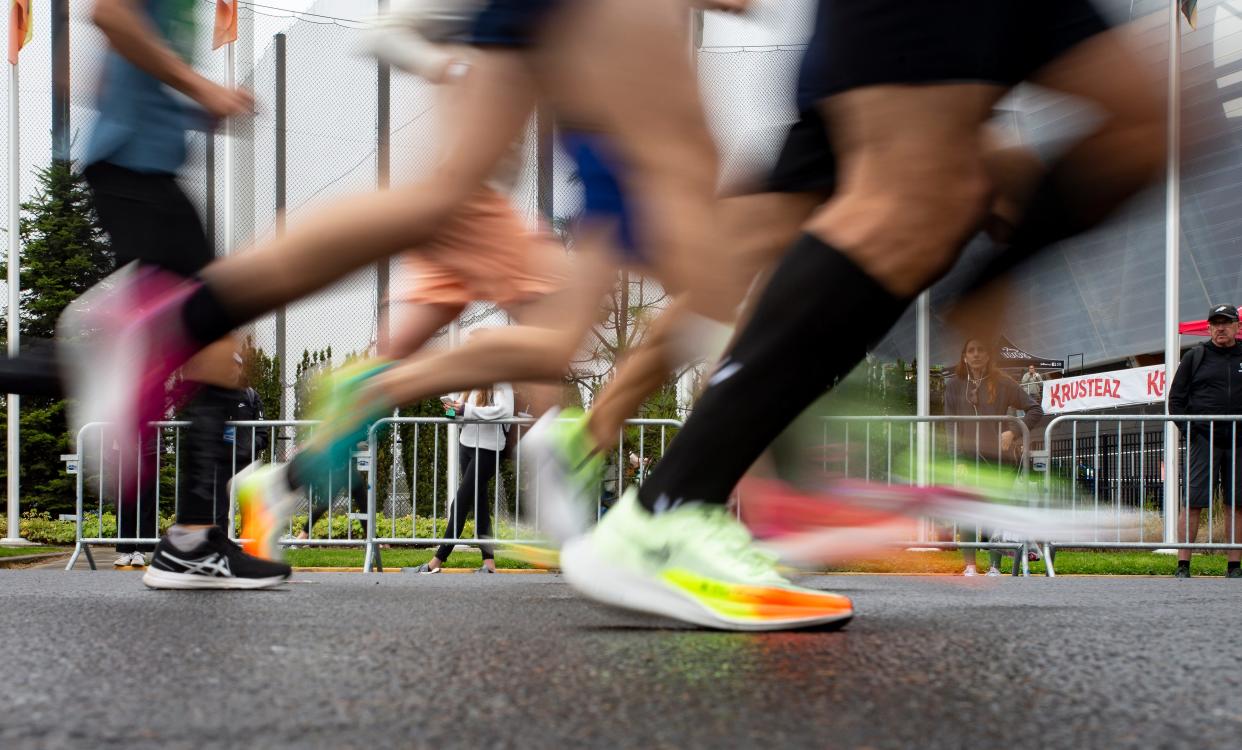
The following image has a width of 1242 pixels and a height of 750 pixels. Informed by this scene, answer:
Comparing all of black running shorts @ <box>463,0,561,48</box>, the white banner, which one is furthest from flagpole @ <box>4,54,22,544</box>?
black running shorts @ <box>463,0,561,48</box>

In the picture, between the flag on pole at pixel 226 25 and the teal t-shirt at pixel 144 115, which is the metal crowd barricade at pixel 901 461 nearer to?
the teal t-shirt at pixel 144 115

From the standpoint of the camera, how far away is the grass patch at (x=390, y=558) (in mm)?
8211

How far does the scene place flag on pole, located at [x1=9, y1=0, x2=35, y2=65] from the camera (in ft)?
45.6

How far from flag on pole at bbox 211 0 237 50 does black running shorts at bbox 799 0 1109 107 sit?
42.9ft

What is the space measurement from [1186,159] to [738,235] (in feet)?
2.50

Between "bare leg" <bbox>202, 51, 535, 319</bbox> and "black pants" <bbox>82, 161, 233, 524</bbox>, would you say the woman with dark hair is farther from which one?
"black pants" <bbox>82, 161, 233, 524</bbox>

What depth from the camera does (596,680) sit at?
4.47 ft

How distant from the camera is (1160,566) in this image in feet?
27.6

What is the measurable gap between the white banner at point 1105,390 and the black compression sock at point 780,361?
38.2ft

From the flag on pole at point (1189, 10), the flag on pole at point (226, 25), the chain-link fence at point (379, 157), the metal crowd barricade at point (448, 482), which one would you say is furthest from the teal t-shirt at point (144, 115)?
the flag on pole at point (226, 25)

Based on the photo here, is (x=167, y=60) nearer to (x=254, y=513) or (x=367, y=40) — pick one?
(x=367, y=40)

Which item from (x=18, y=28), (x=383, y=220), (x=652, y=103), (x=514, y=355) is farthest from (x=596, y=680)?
(x=18, y=28)

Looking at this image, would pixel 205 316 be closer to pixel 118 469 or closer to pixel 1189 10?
pixel 118 469

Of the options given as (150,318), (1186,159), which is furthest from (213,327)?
(1186,159)
